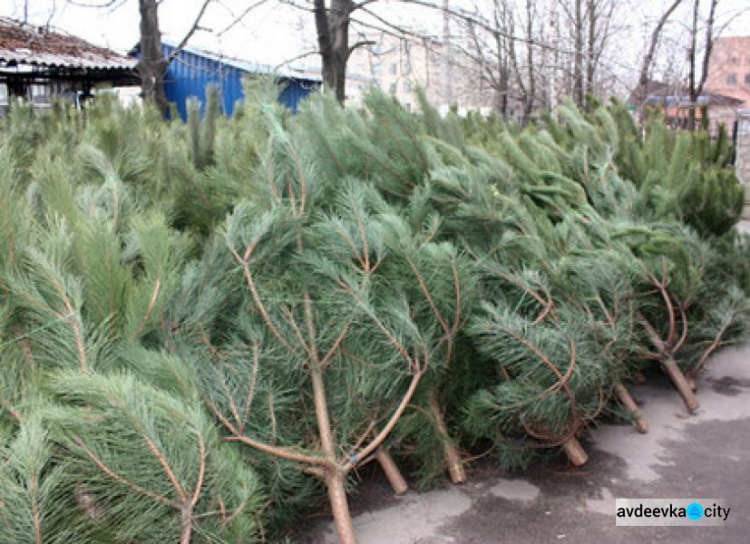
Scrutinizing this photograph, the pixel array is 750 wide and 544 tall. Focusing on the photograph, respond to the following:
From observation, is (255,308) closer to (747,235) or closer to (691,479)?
(691,479)

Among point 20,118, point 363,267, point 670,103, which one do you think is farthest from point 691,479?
point 670,103

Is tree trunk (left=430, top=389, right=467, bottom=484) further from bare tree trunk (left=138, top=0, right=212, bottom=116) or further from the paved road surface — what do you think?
bare tree trunk (left=138, top=0, right=212, bottom=116)

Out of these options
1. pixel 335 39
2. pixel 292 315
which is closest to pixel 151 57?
pixel 335 39

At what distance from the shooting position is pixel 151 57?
755 cm

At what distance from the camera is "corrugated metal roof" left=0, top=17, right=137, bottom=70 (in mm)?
12008

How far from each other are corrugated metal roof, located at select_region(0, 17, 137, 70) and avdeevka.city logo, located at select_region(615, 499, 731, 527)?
9.83 metres

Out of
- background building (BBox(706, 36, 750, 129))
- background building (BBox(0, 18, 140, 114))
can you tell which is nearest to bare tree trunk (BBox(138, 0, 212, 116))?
background building (BBox(0, 18, 140, 114))

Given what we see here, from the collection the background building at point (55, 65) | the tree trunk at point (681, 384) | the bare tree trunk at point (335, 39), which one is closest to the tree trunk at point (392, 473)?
the tree trunk at point (681, 384)

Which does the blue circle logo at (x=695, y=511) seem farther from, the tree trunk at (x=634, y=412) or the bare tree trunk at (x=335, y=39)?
the bare tree trunk at (x=335, y=39)

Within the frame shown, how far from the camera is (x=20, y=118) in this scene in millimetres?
4203

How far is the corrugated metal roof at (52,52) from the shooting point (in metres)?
12.0

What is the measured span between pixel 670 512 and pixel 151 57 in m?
6.83

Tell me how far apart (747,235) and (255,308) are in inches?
139

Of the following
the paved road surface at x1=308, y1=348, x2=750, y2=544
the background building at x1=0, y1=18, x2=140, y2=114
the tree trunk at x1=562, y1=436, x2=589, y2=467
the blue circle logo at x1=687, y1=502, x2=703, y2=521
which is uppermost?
the background building at x1=0, y1=18, x2=140, y2=114
